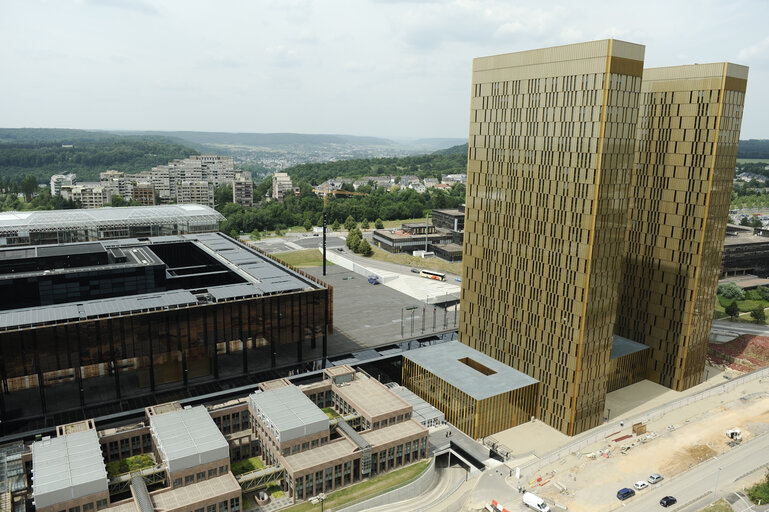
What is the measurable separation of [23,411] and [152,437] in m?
29.4

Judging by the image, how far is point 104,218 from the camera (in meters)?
177

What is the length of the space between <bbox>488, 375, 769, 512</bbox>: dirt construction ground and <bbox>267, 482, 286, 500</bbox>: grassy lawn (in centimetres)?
3570

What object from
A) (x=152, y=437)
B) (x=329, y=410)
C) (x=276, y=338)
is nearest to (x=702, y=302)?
(x=329, y=410)

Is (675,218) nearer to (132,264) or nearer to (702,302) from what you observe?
(702,302)

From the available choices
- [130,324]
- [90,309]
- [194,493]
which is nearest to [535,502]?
[194,493]

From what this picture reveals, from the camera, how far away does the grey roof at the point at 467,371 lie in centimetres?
9564

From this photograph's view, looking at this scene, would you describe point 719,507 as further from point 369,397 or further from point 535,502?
point 369,397

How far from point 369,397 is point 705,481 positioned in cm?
5687

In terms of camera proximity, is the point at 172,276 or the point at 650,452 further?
the point at 172,276

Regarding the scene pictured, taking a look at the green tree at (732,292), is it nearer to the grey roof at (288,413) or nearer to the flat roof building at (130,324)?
the flat roof building at (130,324)

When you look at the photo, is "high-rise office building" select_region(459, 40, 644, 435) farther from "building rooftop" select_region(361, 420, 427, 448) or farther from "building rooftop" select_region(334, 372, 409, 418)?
"building rooftop" select_region(361, 420, 427, 448)

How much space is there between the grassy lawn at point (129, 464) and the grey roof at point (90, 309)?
2478 centimetres

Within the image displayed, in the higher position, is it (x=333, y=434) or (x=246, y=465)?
(x=333, y=434)

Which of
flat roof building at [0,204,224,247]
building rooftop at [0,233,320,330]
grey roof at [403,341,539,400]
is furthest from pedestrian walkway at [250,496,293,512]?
flat roof building at [0,204,224,247]
